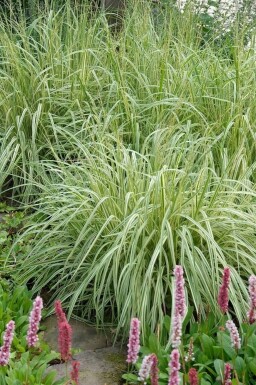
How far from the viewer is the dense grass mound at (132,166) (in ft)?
9.70

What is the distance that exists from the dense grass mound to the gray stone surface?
111 millimetres

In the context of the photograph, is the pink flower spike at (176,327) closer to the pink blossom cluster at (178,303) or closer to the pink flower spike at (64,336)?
the pink blossom cluster at (178,303)

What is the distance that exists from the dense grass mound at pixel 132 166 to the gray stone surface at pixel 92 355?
0.11 m

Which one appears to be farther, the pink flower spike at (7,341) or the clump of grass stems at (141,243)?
the clump of grass stems at (141,243)

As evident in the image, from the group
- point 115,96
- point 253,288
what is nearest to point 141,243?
point 253,288

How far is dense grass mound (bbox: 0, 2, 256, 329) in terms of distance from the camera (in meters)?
2.96

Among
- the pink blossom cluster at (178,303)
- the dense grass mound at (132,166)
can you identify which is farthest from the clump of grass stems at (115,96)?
the pink blossom cluster at (178,303)

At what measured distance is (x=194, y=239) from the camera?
3102 mm

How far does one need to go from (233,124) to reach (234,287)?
1.29m

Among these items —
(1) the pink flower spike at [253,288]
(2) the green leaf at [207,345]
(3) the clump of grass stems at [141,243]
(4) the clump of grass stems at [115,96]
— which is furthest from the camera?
(4) the clump of grass stems at [115,96]

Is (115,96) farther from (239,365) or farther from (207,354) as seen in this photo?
Answer: (239,365)

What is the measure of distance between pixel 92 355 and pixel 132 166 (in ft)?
3.16

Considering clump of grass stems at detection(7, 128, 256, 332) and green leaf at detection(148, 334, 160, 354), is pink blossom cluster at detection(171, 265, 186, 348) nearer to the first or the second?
green leaf at detection(148, 334, 160, 354)

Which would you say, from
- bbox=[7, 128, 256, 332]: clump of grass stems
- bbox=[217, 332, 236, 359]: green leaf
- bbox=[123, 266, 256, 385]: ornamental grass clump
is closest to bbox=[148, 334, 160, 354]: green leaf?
bbox=[123, 266, 256, 385]: ornamental grass clump
